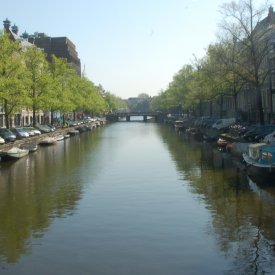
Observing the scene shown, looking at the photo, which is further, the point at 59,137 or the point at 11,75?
the point at 59,137

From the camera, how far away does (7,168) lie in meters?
42.7

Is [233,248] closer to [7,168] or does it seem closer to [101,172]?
[101,172]

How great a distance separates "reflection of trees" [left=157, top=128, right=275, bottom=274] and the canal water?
0.12ft

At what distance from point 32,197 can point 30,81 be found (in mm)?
39689

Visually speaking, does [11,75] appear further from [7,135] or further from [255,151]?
[255,151]

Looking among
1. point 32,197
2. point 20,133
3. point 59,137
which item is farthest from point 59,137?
point 32,197

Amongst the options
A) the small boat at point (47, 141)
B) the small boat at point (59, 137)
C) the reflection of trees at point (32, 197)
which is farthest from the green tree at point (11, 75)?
the small boat at point (59, 137)

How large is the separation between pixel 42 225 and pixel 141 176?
1525 cm

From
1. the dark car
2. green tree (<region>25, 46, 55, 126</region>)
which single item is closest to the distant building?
green tree (<region>25, 46, 55, 126</region>)

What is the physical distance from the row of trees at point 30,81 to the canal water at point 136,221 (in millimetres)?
20222

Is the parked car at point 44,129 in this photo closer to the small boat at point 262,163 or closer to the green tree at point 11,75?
the green tree at point 11,75

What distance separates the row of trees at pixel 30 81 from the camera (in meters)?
59.3

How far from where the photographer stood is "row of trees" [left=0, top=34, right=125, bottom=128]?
195ft

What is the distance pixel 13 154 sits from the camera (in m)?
48.1
